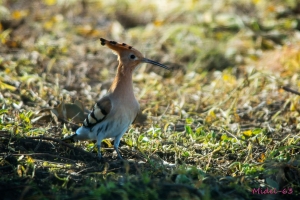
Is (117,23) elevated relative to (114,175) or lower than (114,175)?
elevated

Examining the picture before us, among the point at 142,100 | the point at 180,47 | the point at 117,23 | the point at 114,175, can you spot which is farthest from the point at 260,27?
the point at 114,175

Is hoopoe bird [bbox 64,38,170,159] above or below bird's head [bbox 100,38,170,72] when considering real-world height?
below

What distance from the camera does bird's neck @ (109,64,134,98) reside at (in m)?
4.36

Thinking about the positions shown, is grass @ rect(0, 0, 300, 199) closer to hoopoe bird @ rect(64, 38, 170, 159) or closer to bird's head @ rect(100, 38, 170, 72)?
hoopoe bird @ rect(64, 38, 170, 159)

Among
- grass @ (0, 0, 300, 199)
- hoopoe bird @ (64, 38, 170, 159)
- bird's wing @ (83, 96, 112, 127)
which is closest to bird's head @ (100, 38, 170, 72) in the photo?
hoopoe bird @ (64, 38, 170, 159)

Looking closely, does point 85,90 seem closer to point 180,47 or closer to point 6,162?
point 180,47

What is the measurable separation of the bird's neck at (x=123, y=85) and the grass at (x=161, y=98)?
0.44m

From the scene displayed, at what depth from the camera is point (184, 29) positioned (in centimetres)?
806

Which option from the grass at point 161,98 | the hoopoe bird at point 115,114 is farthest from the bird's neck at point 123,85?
the grass at point 161,98

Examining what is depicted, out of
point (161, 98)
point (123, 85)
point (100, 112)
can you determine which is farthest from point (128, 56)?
point (161, 98)

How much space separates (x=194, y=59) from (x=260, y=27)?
50.9 inches

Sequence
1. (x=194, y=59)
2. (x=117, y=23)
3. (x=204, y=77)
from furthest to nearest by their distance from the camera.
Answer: (x=117, y=23), (x=194, y=59), (x=204, y=77)

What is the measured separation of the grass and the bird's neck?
1.46ft

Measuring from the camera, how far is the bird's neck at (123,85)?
14.3ft
